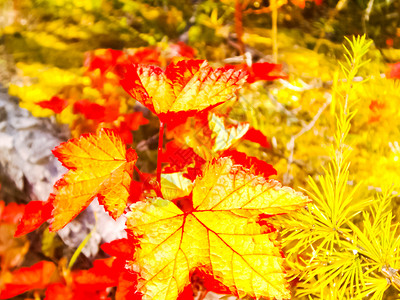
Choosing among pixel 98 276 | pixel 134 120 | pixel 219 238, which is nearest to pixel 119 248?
pixel 98 276

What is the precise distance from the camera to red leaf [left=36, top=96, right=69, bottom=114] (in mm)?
891

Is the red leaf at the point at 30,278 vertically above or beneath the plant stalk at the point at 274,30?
beneath

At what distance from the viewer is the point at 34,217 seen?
687 mm

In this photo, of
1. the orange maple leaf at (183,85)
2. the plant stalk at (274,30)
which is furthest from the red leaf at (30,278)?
the plant stalk at (274,30)

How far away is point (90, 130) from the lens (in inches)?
34.0

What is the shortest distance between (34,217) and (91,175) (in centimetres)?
22

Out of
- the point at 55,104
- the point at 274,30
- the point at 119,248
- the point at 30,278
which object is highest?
the point at 274,30

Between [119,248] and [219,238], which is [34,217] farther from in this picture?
[219,238]

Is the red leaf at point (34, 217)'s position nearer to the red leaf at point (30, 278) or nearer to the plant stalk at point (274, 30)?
the red leaf at point (30, 278)

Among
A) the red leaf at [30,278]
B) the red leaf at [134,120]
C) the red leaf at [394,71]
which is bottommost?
the red leaf at [30,278]

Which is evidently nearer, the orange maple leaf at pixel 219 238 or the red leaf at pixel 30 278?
the orange maple leaf at pixel 219 238

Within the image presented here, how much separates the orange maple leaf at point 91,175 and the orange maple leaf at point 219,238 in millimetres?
65

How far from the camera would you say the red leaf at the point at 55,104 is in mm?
891

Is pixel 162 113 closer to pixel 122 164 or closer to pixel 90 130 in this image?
pixel 122 164
